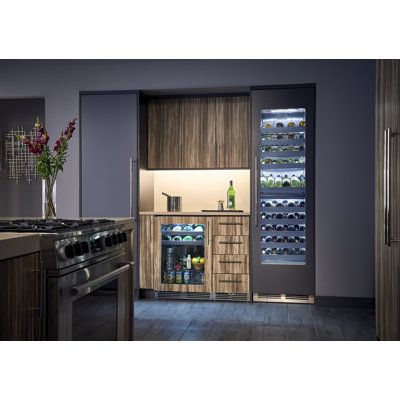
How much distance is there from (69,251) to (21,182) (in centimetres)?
567

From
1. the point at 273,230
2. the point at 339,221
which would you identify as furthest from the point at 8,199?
the point at 339,221

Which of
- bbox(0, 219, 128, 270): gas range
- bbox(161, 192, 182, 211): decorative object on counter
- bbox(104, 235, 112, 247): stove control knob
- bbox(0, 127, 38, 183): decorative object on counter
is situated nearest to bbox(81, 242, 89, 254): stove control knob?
bbox(0, 219, 128, 270): gas range

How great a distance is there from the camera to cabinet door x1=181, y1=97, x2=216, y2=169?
Answer: 5555 mm

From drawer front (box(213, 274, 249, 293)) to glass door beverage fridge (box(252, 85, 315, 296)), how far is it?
105 millimetres

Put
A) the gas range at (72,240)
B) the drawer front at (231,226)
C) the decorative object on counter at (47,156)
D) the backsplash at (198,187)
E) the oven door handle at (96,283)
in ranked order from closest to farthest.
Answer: the gas range at (72,240)
the oven door handle at (96,283)
the decorative object on counter at (47,156)
the drawer front at (231,226)
the backsplash at (198,187)

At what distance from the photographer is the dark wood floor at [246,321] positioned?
12.4 ft

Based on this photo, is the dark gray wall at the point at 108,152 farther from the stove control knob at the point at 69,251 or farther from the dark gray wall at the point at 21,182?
the stove control knob at the point at 69,251

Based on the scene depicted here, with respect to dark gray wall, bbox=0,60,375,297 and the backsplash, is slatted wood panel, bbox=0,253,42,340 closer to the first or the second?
dark gray wall, bbox=0,60,375,297

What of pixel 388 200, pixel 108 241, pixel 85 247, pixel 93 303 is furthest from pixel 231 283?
pixel 85 247

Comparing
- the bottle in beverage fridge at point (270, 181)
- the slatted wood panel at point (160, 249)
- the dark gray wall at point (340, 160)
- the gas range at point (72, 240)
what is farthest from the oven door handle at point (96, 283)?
the dark gray wall at point (340, 160)

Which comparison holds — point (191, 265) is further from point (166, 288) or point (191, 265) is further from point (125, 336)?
point (125, 336)

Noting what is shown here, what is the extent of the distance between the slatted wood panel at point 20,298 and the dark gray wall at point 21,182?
221 inches

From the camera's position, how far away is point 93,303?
232 cm

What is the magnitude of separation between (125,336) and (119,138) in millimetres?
2853
